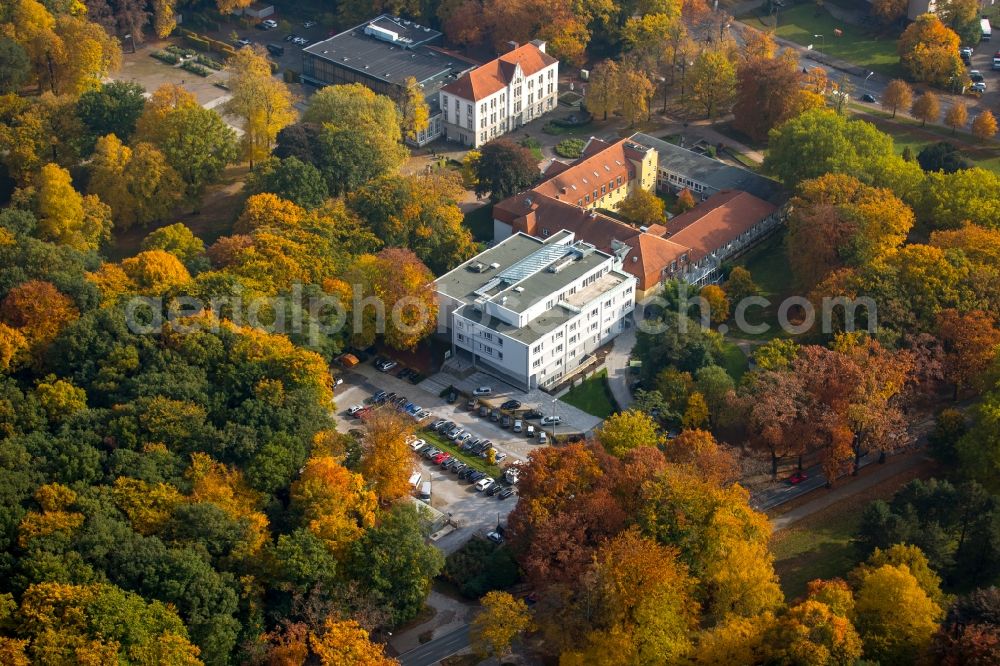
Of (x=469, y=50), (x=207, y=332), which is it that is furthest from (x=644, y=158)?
A: (x=207, y=332)

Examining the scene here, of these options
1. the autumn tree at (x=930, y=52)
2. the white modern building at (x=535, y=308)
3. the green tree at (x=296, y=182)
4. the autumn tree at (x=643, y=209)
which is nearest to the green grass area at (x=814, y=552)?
the white modern building at (x=535, y=308)

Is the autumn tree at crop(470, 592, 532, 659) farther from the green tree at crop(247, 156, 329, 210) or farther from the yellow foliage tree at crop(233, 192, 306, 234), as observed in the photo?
the green tree at crop(247, 156, 329, 210)

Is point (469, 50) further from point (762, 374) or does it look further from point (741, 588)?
point (741, 588)

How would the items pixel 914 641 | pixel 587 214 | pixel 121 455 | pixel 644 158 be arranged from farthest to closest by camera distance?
pixel 644 158
pixel 587 214
pixel 121 455
pixel 914 641

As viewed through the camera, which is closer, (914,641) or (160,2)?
(914,641)

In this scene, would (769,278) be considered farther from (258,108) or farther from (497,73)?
(258,108)

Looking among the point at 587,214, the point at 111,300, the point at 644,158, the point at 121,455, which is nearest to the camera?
the point at 121,455

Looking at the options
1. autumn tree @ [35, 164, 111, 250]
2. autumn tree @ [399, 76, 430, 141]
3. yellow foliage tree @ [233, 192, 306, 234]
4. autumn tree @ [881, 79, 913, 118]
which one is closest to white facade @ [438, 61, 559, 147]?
autumn tree @ [399, 76, 430, 141]
